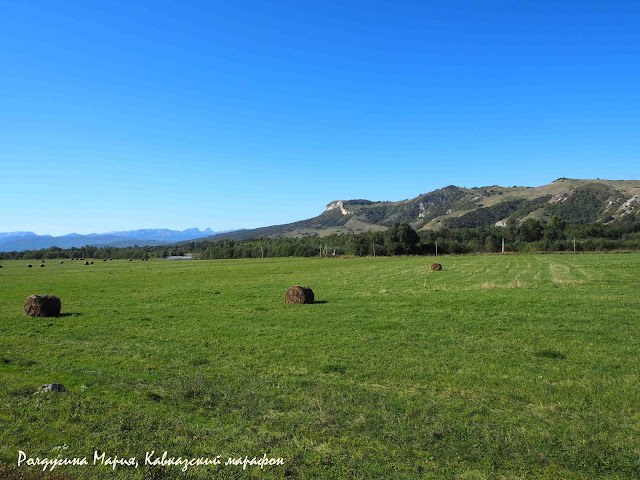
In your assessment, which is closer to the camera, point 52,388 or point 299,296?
point 52,388

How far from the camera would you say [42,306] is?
66.7 feet

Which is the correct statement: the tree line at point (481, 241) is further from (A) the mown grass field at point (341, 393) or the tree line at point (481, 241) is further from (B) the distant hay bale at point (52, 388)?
(B) the distant hay bale at point (52, 388)

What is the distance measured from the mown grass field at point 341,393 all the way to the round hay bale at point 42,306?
1532 mm

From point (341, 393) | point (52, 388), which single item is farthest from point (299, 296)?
point (52, 388)

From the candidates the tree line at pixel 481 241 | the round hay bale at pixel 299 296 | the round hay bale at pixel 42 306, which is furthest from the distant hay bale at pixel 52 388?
the tree line at pixel 481 241

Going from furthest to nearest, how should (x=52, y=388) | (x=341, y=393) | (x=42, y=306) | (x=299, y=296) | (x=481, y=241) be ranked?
1. (x=481, y=241)
2. (x=299, y=296)
3. (x=42, y=306)
4. (x=341, y=393)
5. (x=52, y=388)

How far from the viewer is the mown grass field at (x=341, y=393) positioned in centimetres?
611

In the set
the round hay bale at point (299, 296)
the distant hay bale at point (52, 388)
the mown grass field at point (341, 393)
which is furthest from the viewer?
the round hay bale at point (299, 296)

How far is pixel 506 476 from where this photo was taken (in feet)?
18.3

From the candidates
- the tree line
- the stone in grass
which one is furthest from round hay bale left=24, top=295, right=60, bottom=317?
the tree line

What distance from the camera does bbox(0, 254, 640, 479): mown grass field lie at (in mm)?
6109

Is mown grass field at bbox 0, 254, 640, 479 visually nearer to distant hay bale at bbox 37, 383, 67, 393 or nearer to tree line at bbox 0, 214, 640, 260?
distant hay bale at bbox 37, 383, 67, 393

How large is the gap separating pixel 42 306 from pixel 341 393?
19054 mm

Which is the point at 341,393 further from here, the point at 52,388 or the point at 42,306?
the point at 42,306
